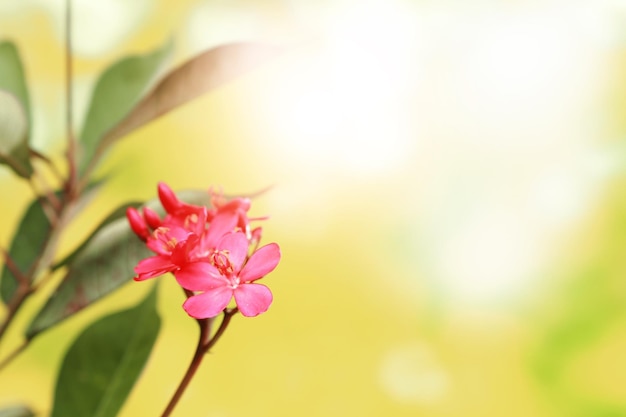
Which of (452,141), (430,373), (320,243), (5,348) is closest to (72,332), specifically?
(5,348)

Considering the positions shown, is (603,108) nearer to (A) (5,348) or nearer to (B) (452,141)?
(B) (452,141)

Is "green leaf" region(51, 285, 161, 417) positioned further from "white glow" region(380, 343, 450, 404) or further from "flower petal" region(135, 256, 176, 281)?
"white glow" region(380, 343, 450, 404)

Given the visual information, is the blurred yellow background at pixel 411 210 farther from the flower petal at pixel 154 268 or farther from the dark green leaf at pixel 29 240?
the flower petal at pixel 154 268

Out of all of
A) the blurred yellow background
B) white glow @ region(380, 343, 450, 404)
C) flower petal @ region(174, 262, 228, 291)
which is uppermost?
the blurred yellow background

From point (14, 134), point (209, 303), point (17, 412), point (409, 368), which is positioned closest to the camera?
Result: point (209, 303)

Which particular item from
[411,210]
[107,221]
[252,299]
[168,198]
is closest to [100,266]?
[107,221]

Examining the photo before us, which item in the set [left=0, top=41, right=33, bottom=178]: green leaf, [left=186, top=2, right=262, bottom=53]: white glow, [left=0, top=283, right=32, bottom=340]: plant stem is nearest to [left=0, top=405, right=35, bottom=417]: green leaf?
[left=0, top=283, right=32, bottom=340]: plant stem

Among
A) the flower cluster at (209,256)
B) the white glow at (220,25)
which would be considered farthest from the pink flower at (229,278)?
the white glow at (220,25)

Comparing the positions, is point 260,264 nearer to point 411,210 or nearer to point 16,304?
point 16,304
